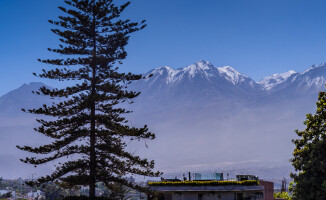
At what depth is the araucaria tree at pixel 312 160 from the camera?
38.0 meters

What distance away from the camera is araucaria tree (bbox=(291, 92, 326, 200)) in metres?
38.0

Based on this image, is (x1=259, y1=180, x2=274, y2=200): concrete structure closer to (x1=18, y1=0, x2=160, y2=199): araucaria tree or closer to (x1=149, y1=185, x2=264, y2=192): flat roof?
(x1=149, y1=185, x2=264, y2=192): flat roof

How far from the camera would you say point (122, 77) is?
140 ft

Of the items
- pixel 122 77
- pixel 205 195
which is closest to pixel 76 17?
pixel 122 77

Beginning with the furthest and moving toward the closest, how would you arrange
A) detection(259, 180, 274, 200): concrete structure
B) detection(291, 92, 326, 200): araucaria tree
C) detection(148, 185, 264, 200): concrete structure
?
detection(259, 180, 274, 200): concrete structure < detection(148, 185, 264, 200): concrete structure < detection(291, 92, 326, 200): araucaria tree

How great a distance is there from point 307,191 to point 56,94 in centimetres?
2081

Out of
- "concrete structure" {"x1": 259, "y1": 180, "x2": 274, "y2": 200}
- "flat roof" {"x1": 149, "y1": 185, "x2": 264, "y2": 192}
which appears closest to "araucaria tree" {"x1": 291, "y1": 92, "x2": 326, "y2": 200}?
"flat roof" {"x1": 149, "y1": 185, "x2": 264, "y2": 192}

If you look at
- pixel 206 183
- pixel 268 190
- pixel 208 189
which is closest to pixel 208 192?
pixel 208 189

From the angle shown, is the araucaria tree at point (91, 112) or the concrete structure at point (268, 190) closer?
the araucaria tree at point (91, 112)

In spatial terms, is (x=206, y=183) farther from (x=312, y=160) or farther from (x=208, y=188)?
(x=312, y=160)

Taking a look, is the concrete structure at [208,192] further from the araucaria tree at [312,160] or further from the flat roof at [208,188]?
the araucaria tree at [312,160]

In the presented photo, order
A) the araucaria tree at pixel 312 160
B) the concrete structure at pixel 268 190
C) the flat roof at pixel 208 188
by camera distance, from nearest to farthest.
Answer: the araucaria tree at pixel 312 160, the flat roof at pixel 208 188, the concrete structure at pixel 268 190

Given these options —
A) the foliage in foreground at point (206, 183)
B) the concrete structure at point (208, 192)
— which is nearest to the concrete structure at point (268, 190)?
the foliage in foreground at point (206, 183)

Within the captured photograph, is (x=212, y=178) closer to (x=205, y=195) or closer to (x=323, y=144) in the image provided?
(x=205, y=195)
